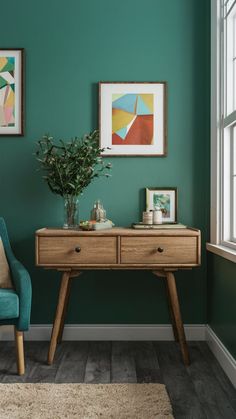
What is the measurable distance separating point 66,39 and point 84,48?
0.45 ft

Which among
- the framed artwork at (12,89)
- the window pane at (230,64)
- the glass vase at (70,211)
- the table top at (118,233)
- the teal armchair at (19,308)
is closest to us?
the teal armchair at (19,308)

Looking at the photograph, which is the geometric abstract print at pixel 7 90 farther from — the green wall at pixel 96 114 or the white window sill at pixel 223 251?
the white window sill at pixel 223 251

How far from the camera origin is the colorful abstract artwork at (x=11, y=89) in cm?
297

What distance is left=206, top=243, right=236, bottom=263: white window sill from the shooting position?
230cm

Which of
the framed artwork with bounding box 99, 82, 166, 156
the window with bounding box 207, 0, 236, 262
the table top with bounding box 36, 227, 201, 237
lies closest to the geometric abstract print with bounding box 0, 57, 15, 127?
the framed artwork with bounding box 99, 82, 166, 156

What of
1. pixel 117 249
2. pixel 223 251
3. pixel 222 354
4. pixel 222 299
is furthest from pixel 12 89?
pixel 222 354

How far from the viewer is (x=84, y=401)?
2033 millimetres

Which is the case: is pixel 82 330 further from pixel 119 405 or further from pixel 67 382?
pixel 119 405

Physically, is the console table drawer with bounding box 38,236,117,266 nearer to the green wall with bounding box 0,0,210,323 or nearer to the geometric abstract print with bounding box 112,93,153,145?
the green wall with bounding box 0,0,210,323

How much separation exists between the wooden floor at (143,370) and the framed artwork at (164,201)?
0.85m

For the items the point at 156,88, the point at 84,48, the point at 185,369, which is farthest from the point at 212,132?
the point at 185,369

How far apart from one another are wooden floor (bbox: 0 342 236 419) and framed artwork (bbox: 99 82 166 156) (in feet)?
4.23

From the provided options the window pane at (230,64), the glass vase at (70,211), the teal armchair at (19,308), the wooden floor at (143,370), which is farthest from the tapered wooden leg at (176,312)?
the window pane at (230,64)

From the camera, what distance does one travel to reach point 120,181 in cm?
301
